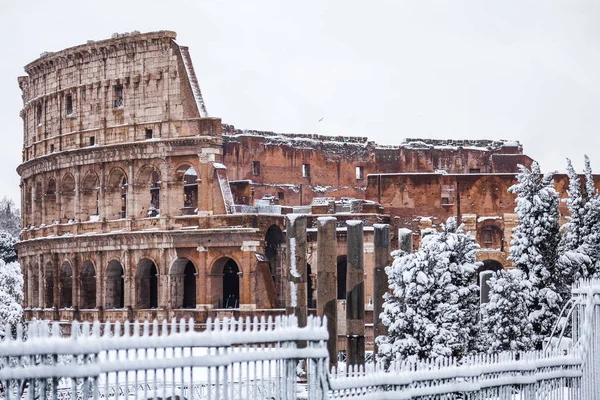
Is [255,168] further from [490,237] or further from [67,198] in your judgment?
[490,237]

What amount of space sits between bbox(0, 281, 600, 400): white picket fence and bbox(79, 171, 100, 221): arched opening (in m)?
29.3

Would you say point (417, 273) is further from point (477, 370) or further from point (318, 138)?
point (318, 138)

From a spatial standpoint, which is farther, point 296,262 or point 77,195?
point 77,195

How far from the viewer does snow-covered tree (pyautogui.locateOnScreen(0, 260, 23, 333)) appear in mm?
31172

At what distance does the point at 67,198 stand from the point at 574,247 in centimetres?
2254

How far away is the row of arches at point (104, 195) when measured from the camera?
3953 cm

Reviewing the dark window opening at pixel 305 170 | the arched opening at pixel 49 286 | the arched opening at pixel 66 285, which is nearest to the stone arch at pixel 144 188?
the arched opening at pixel 66 285

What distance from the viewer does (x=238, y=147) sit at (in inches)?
1753

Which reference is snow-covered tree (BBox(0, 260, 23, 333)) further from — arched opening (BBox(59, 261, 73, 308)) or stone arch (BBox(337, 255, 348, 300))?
stone arch (BBox(337, 255, 348, 300))

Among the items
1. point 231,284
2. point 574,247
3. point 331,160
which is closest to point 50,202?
A: point 231,284

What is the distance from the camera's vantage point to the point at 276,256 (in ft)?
127

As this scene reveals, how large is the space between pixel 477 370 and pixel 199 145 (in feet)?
90.1

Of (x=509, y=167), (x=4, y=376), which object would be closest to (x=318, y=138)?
(x=509, y=167)

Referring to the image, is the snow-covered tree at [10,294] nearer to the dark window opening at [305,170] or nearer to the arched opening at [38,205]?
the arched opening at [38,205]
